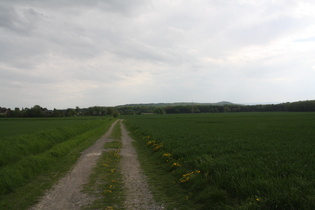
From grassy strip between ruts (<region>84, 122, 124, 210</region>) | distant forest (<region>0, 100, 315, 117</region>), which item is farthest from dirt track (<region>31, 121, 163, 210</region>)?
distant forest (<region>0, 100, 315, 117</region>)

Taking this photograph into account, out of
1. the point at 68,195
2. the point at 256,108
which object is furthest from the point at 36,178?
the point at 256,108

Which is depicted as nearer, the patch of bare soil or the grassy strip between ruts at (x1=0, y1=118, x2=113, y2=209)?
the patch of bare soil

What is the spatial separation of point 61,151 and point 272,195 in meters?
13.1

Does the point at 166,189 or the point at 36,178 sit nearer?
the point at 166,189

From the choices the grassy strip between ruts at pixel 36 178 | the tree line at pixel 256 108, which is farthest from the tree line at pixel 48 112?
the grassy strip between ruts at pixel 36 178

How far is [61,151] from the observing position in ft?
48.5

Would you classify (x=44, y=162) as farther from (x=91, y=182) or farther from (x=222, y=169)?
(x=222, y=169)

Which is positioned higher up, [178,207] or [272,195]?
[272,195]

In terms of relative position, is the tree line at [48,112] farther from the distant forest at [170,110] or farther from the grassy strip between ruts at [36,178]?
the grassy strip between ruts at [36,178]

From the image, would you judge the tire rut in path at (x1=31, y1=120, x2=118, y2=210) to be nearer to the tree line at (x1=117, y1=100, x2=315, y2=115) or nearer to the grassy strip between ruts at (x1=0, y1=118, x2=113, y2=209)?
the grassy strip between ruts at (x1=0, y1=118, x2=113, y2=209)

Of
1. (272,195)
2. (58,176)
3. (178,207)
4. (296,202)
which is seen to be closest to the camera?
(296,202)

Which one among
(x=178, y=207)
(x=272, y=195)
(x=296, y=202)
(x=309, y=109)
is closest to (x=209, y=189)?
(x=178, y=207)

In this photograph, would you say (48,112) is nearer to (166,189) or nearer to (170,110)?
(170,110)

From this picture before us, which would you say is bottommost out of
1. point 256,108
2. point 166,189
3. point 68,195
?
point 166,189
